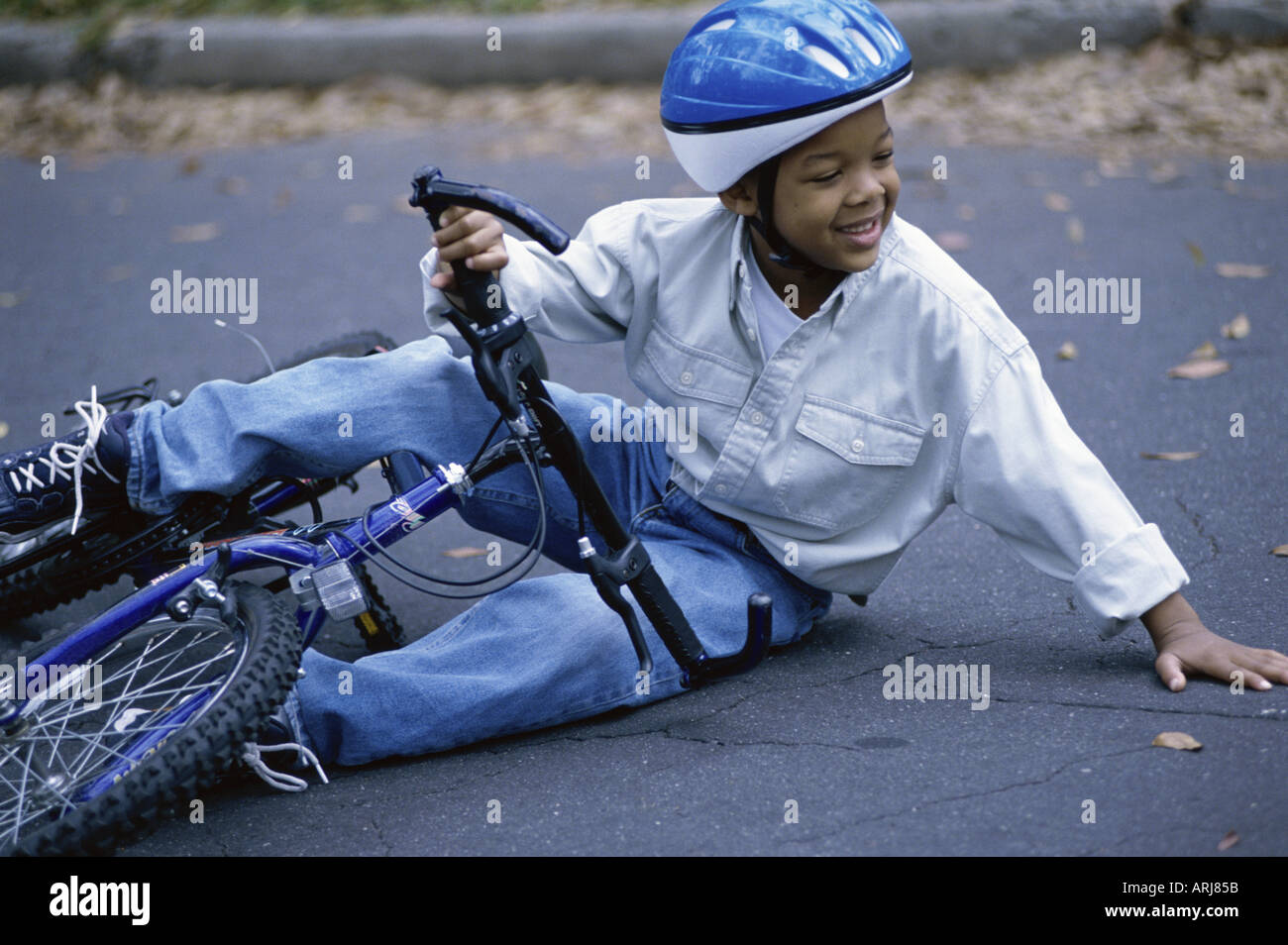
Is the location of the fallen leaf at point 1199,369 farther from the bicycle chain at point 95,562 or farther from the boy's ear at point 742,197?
the bicycle chain at point 95,562

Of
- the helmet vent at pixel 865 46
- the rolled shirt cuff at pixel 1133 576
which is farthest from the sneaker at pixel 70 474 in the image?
the rolled shirt cuff at pixel 1133 576

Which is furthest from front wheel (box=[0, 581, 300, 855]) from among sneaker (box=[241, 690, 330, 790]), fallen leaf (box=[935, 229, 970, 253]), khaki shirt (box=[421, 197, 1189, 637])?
fallen leaf (box=[935, 229, 970, 253])

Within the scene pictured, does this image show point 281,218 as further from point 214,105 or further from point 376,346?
point 376,346

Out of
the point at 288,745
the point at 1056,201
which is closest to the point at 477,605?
the point at 288,745

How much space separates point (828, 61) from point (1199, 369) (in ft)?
8.15

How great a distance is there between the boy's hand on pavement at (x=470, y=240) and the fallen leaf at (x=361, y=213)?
13.3ft

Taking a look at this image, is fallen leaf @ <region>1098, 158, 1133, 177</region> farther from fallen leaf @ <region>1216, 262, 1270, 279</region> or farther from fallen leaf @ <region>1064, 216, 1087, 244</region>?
fallen leaf @ <region>1216, 262, 1270, 279</region>

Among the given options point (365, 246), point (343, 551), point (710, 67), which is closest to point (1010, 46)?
point (365, 246)

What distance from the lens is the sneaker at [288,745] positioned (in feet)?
8.93

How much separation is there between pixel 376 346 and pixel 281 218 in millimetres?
3283

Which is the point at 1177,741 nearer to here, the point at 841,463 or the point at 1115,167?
the point at 841,463

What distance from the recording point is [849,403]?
9.15 feet

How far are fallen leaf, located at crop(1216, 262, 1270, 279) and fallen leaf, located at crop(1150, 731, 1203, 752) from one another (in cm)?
303

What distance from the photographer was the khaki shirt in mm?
2648
